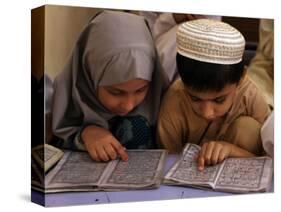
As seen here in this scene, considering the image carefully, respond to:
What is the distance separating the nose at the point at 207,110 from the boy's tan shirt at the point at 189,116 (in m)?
0.03

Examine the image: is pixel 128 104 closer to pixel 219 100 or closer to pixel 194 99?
pixel 194 99

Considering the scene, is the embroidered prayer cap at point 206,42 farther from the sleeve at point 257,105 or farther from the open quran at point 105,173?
the open quran at point 105,173

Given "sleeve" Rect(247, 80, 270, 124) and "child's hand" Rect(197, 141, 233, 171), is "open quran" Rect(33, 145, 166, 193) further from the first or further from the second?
"sleeve" Rect(247, 80, 270, 124)

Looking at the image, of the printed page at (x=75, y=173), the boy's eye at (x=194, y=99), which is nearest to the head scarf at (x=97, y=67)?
the printed page at (x=75, y=173)

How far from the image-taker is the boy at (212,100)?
2.84 m

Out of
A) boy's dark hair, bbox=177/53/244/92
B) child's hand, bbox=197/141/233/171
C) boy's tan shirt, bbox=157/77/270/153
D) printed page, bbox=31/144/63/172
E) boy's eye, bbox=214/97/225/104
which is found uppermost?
boy's dark hair, bbox=177/53/244/92

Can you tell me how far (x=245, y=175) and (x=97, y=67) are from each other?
2.94 ft

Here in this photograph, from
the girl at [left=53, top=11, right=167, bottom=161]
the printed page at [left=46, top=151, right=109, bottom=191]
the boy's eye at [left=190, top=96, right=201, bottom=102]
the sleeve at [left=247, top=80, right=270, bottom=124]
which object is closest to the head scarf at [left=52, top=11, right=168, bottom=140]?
the girl at [left=53, top=11, right=167, bottom=161]

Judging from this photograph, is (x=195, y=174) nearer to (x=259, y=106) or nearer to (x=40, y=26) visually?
(x=259, y=106)

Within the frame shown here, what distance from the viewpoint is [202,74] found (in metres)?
2.85

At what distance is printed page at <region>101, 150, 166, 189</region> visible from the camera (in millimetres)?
2750

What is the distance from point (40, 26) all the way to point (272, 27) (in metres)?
1.15

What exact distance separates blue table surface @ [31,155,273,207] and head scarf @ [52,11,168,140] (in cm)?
26

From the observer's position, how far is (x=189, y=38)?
9.32 feet
